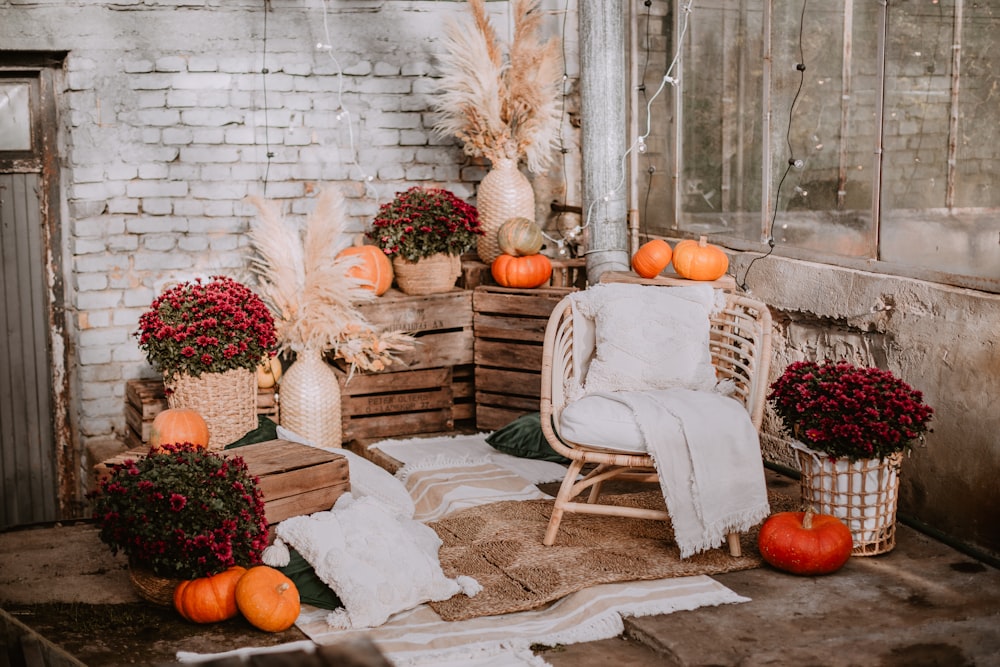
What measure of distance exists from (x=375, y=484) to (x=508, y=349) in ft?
4.10

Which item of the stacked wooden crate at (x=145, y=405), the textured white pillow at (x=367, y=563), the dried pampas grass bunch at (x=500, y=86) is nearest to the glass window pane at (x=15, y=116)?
the stacked wooden crate at (x=145, y=405)

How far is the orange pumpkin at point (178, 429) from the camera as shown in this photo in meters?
4.17

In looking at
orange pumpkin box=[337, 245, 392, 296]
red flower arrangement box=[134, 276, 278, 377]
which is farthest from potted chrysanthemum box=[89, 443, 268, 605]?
orange pumpkin box=[337, 245, 392, 296]

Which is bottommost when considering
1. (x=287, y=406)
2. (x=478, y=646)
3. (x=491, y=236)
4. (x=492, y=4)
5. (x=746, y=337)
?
(x=478, y=646)

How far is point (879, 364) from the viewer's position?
14.1ft

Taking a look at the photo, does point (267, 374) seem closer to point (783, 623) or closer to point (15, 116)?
point (15, 116)

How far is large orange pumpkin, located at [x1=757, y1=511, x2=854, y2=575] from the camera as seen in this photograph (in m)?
3.59

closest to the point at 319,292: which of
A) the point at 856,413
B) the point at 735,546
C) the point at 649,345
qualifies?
the point at 649,345

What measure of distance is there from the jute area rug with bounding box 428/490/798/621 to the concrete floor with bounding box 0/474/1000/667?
248 mm

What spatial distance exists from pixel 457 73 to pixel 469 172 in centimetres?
60

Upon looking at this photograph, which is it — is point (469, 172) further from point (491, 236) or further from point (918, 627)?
point (918, 627)

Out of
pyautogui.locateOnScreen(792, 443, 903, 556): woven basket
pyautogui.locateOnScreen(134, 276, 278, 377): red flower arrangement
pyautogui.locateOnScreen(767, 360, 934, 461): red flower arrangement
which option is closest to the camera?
pyautogui.locateOnScreen(767, 360, 934, 461): red flower arrangement

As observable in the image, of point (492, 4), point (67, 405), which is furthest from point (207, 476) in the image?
point (492, 4)

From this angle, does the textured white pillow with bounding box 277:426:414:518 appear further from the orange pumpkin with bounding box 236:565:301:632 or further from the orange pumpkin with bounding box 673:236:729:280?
the orange pumpkin with bounding box 673:236:729:280
